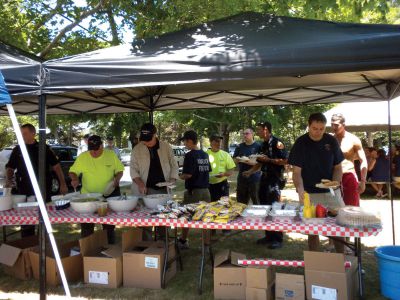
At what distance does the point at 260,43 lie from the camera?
297cm

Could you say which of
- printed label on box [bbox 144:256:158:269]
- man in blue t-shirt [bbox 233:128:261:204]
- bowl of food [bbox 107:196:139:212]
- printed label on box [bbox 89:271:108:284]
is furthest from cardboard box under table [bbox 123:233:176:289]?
man in blue t-shirt [bbox 233:128:261:204]

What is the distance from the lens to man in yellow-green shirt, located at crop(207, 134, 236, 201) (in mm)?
5559

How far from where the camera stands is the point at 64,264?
141 inches

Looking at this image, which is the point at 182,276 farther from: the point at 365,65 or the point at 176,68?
the point at 365,65

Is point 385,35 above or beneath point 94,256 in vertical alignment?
above

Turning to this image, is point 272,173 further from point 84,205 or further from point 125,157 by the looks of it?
point 125,157

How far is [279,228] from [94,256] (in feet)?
6.20

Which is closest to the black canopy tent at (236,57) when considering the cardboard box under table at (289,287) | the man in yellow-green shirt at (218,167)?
the cardboard box under table at (289,287)

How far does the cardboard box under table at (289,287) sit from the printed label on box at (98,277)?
1.66 metres

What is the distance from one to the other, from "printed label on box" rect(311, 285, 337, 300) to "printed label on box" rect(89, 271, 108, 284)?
1947 millimetres

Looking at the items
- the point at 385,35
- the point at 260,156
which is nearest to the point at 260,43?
the point at 385,35

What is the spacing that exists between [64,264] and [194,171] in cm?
181

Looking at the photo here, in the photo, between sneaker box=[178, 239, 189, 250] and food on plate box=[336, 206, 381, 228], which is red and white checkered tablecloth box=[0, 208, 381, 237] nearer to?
food on plate box=[336, 206, 381, 228]

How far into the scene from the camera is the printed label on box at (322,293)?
2.88 meters
